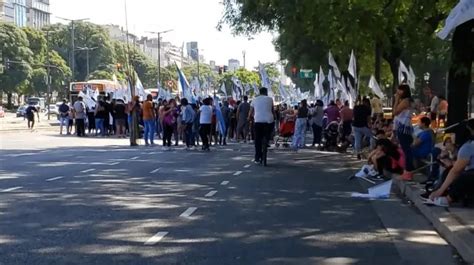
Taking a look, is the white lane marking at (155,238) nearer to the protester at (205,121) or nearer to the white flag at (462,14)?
the white flag at (462,14)

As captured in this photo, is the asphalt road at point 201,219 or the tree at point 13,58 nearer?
the asphalt road at point 201,219

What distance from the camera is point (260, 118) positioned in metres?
18.6

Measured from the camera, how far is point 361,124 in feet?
69.6

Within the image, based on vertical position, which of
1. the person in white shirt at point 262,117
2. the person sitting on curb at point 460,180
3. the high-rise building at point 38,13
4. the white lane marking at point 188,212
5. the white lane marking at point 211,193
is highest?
the high-rise building at point 38,13

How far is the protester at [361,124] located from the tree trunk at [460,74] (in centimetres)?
429

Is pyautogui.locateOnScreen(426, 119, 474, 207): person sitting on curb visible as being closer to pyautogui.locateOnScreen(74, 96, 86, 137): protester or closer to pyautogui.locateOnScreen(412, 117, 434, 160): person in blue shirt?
pyautogui.locateOnScreen(412, 117, 434, 160): person in blue shirt

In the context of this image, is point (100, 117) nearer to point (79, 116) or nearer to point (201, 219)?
point (79, 116)

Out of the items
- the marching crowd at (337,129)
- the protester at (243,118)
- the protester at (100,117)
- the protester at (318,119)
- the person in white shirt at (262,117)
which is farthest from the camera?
the protester at (100,117)

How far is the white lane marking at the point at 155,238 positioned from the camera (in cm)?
868

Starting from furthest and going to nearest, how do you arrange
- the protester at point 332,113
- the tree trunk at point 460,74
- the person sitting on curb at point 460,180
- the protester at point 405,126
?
the protester at point 332,113 < the protester at point 405,126 < the tree trunk at point 460,74 < the person sitting on curb at point 460,180

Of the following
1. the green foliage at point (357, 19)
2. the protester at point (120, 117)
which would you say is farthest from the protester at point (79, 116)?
the green foliage at point (357, 19)

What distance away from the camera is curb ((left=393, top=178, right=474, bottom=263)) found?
8.22m

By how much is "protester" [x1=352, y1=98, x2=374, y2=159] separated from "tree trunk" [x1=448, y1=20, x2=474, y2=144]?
4.29m

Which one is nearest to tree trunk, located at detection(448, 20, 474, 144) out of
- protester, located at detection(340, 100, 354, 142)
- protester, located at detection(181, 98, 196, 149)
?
protester, located at detection(340, 100, 354, 142)
